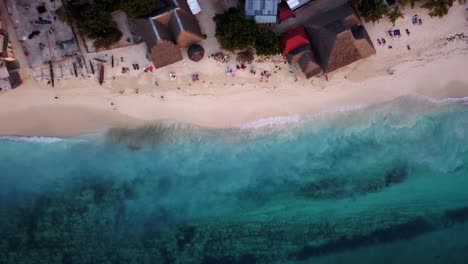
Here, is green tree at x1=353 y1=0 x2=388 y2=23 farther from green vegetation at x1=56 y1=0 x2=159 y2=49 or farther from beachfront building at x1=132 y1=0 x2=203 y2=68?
green vegetation at x1=56 y1=0 x2=159 y2=49

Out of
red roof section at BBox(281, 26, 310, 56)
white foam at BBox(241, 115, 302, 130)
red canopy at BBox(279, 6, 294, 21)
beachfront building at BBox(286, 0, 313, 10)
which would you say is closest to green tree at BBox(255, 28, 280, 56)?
red roof section at BBox(281, 26, 310, 56)

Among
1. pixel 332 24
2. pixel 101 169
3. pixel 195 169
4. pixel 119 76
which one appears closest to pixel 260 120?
pixel 195 169

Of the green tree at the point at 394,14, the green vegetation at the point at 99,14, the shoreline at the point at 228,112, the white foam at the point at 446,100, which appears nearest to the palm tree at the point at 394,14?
the green tree at the point at 394,14

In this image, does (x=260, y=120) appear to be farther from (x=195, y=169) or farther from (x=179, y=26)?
(x=179, y=26)

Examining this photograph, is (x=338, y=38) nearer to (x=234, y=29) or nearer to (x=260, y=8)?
(x=260, y=8)

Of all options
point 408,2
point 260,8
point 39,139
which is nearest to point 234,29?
point 260,8

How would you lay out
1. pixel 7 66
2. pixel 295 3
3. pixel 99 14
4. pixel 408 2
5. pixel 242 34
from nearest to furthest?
pixel 99 14, pixel 242 34, pixel 408 2, pixel 295 3, pixel 7 66
